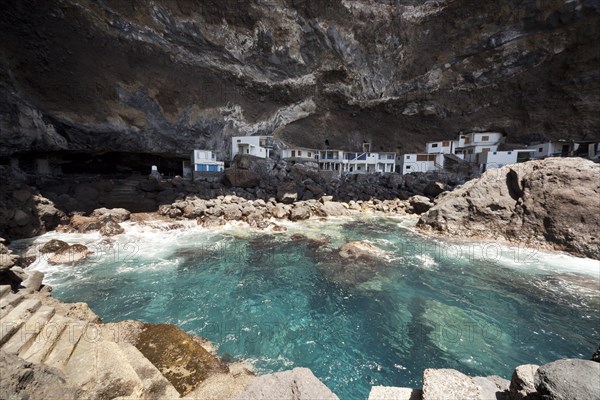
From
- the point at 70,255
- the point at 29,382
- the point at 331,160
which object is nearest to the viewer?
the point at 29,382

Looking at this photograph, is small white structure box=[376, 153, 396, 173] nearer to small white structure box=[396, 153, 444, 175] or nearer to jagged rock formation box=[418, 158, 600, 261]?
small white structure box=[396, 153, 444, 175]

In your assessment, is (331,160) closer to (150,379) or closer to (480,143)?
(480,143)

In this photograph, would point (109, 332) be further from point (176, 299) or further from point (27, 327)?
point (176, 299)

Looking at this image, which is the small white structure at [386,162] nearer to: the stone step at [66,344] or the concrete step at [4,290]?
the stone step at [66,344]

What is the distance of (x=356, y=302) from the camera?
8.94 m

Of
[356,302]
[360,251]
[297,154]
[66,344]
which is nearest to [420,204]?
[360,251]

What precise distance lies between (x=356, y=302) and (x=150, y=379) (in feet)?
21.7

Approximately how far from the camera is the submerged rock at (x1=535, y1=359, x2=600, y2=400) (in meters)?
2.61

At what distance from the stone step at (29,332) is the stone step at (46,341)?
0.07 metres

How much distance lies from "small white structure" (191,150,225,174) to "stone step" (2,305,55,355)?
25.1 m

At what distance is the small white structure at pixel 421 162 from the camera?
135 ft

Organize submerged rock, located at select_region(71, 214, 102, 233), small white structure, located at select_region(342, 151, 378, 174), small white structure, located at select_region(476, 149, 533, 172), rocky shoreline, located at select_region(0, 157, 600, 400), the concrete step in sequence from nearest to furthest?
1. rocky shoreline, located at select_region(0, 157, 600, 400)
2. the concrete step
3. submerged rock, located at select_region(71, 214, 102, 233)
4. small white structure, located at select_region(476, 149, 533, 172)
5. small white structure, located at select_region(342, 151, 378, 174)

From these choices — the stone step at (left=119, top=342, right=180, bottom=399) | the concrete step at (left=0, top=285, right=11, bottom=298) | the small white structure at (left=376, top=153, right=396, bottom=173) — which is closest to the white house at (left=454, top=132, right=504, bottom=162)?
the small white structure at (left=376, top=153, right=396, bottom=173)

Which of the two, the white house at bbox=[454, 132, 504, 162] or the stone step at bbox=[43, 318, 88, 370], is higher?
the white house at bbox=[454, 132, 504, 162]
